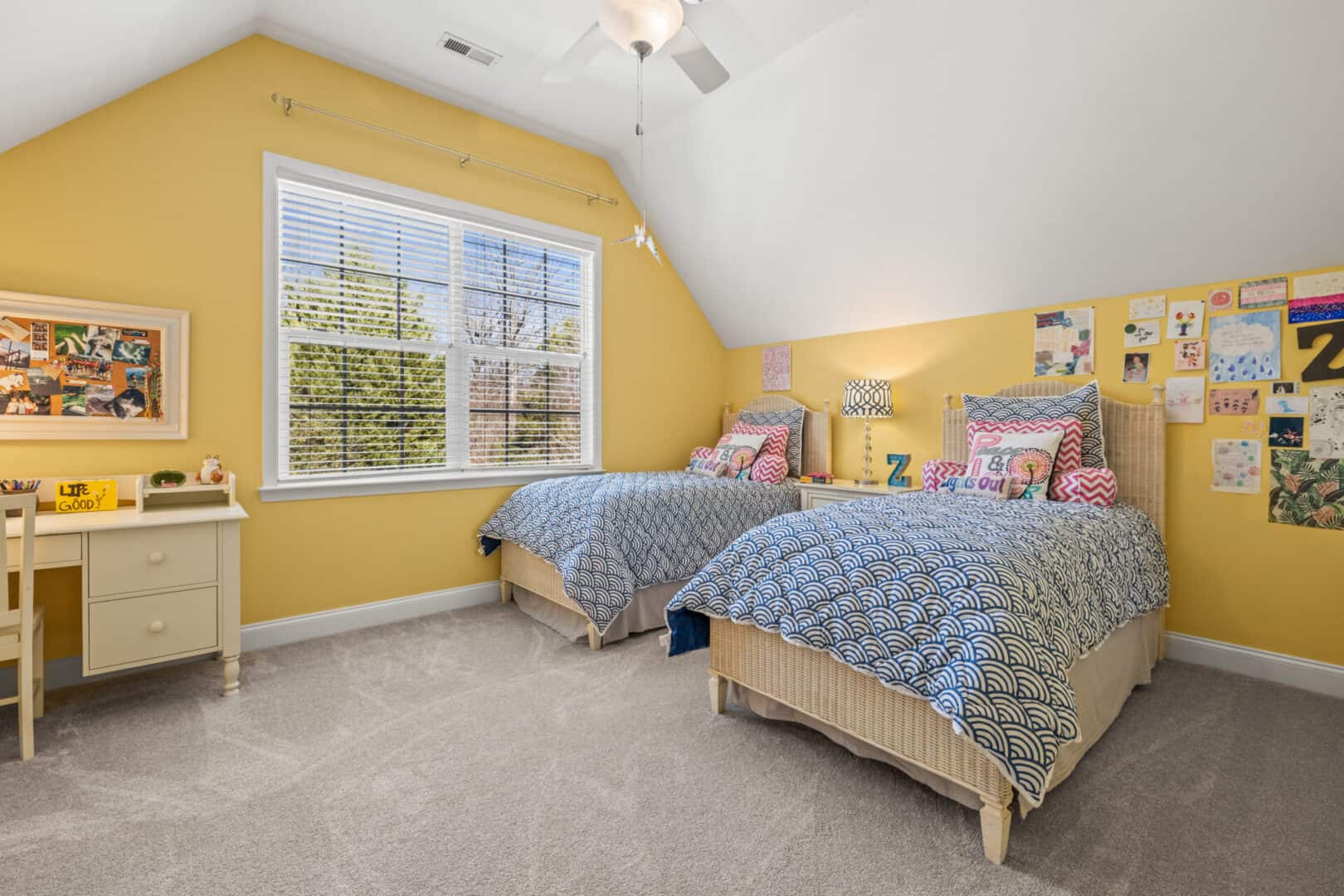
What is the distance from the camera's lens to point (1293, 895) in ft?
4.46

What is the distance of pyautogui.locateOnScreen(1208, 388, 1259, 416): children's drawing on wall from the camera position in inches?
102

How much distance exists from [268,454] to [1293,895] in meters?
3.71

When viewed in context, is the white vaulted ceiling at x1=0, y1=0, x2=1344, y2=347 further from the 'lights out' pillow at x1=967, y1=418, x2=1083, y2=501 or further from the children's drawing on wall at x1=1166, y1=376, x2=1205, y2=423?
the 'lights out' pillow at x1=967, y1=418, x2=1083, y2=501

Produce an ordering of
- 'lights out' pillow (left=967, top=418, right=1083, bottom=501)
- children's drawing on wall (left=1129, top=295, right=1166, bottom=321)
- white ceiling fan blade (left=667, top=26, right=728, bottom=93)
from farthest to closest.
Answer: children's drawing on wall (left=1129, top=295, right=1166, bottom=321) → 'lights out' pillow (left=967, top=418, right=1083, bottom=501) → white ceiling fan blade (left=667, top=26, right=728, bottom=93)

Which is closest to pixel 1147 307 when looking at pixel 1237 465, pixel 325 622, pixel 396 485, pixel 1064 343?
pixel 1064 343

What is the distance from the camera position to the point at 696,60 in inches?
82.6

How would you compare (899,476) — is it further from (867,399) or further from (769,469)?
(769,469)

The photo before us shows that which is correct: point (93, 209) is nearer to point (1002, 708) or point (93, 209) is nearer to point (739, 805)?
point (739, 805)

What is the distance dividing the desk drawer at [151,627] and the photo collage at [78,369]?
835 mm

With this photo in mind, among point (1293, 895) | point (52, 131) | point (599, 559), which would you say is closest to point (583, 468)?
point (599, 559)

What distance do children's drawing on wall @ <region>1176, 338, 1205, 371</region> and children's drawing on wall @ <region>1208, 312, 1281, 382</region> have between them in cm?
3

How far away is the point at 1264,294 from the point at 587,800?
10.8 feet

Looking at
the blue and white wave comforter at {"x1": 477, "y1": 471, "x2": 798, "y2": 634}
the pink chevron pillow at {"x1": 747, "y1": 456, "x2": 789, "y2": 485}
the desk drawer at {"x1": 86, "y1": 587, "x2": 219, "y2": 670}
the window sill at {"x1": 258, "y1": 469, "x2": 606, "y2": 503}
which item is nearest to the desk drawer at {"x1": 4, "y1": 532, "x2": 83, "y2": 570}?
the desk drawer at {"x1": 86, "y1": 587, "x2": 219, "y2": 670}

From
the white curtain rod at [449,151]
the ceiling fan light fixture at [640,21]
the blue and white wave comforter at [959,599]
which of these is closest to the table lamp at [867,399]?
the blue and white wave comforter at [959,599]
